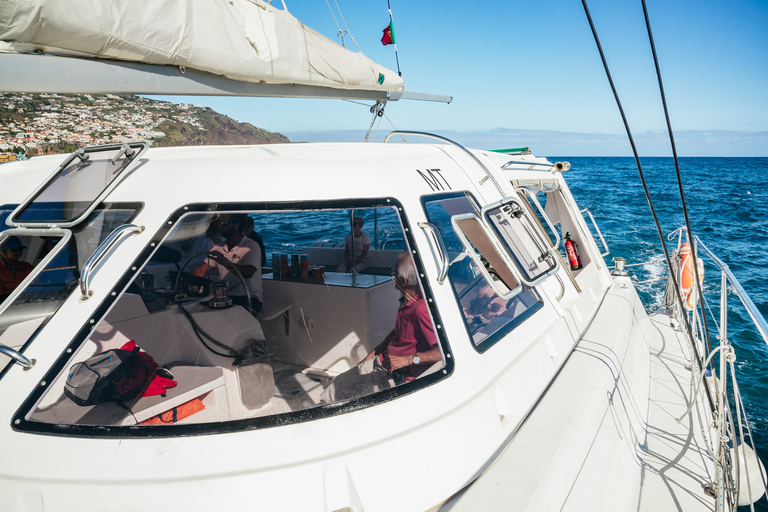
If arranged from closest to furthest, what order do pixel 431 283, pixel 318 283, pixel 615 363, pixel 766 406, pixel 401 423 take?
1. pixel 401 423
2. pixel 431 283
3. pixel 615 363
4. pixel 318 283
5. pixel 766 406

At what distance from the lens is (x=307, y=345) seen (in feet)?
8.54

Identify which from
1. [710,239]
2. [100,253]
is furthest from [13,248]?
[710,239]

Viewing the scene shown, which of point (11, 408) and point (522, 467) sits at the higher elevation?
point (11, 408)

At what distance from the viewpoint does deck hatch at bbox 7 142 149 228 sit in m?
1.94

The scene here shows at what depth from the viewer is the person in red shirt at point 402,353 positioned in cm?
195

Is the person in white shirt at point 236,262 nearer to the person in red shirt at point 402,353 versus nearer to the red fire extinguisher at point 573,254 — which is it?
the person in red shirt at point 402,353

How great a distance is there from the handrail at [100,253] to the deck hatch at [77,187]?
0.63 ft

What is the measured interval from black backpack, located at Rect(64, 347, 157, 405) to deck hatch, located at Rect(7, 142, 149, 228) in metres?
0.57

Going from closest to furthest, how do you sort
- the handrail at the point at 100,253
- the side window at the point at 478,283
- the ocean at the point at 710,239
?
the handrail at the point at 100,253, the side window at the point at 478,283, the ocean at the point at 710,239

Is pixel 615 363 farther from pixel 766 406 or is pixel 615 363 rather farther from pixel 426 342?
pixel 766 406

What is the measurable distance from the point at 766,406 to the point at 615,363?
16.3 feet

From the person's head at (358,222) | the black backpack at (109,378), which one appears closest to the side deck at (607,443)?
the black backpack at (109,378)

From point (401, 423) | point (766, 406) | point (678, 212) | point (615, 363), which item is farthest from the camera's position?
point (678, 212)

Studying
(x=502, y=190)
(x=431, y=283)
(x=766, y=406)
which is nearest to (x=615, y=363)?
(x=502, y=190)
